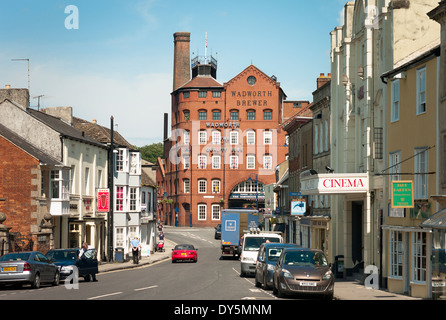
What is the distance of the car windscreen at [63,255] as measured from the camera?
34.2m

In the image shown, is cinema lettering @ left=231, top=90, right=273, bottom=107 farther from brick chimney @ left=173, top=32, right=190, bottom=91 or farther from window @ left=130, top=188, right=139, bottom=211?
window @ left=130, top=188, right=139, bottom=211

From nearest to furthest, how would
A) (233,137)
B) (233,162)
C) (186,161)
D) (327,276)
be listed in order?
(327,276), (233,137), (233,162), (186,161)

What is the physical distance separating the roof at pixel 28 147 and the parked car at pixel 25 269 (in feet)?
49.7

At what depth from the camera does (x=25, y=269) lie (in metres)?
28.2

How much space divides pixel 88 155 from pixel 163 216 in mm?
69546

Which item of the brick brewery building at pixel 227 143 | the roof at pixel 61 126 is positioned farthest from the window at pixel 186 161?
the roof at pixel 61 126

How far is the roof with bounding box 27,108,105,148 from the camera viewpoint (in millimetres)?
49312

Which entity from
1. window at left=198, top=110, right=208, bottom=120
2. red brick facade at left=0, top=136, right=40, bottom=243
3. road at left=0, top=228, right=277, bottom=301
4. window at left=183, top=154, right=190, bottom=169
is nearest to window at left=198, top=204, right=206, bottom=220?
window at left=183, top=154, right=190, bottom=169

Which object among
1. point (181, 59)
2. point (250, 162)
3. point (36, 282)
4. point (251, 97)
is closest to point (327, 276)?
point (36, 282)

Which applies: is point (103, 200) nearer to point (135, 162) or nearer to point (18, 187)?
point (18, 187)

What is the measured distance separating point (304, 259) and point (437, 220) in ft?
15.1
